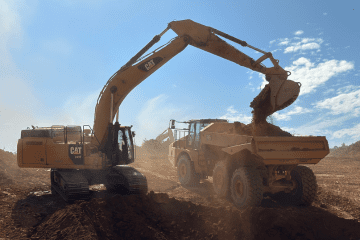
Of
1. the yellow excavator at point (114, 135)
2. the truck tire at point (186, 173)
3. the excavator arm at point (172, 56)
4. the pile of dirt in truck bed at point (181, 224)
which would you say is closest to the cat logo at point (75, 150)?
the yellow excavator at point (114, 135)

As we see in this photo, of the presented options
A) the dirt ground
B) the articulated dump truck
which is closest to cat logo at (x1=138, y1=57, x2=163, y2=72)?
the articulated dump truck

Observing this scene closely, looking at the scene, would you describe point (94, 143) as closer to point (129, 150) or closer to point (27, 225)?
point (129, 150)

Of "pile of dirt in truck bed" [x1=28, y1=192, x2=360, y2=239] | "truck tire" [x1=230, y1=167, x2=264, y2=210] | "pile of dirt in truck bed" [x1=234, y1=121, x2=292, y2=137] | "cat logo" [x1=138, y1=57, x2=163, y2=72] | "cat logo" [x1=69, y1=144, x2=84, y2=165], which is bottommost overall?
"pile of dirt in truck bed" [x1=28, y1=192, x2=360, y2=239]

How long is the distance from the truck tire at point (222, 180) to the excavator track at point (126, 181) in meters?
2.32

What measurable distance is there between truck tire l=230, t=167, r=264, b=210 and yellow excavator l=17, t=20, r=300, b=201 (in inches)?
89.0

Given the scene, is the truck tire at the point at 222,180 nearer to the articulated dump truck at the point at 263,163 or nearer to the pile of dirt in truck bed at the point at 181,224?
the articulated dump truck at the point at 263,163

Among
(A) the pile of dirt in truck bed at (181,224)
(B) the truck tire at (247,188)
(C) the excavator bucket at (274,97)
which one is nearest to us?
(A) the pile of dirt in truck bed at (181,224)

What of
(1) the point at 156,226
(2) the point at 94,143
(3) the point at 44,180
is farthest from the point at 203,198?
(3) the point at 44,180

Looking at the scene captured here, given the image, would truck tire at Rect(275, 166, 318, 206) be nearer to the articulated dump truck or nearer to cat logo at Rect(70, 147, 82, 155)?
the articulated dump truck

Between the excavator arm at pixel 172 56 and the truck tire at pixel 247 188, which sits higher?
the excavator arm at pixel 172 56

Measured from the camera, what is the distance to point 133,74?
8859 mm

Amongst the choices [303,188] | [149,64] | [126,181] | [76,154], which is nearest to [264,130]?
[303,188]

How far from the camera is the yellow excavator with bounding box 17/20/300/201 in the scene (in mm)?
8583

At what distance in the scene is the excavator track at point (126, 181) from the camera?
27.9ft
